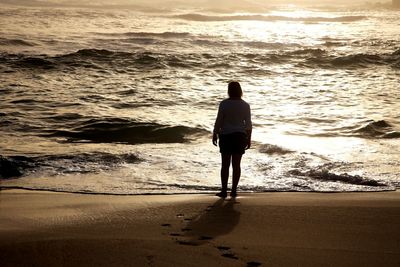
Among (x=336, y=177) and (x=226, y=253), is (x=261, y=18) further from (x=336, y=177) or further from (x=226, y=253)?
(x=226, y=253)

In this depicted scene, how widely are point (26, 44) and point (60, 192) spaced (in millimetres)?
22585

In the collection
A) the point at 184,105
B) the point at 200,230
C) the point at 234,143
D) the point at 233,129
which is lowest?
the point at 184,105

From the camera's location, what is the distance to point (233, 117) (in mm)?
8203

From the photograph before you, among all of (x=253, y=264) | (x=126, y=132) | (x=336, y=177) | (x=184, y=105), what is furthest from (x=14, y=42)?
(x=253, y=264)

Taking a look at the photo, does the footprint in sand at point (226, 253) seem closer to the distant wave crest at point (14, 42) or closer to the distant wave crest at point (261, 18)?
the distant wave crest at point (14, 42)

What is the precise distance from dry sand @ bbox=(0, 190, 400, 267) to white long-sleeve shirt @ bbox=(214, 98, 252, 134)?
82 cm

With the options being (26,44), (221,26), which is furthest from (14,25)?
(221,26)

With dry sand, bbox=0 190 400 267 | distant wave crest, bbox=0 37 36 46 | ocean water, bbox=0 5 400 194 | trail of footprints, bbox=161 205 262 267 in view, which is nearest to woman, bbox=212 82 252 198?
dry sand, bbox=0 190 400 267

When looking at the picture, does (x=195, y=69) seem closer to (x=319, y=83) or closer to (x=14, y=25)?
(x=319, y=83)

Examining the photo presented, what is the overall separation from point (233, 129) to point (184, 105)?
9113mm

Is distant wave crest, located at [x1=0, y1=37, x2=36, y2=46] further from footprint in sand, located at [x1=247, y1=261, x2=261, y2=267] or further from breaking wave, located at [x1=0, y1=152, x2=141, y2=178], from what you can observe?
footprint in sand, located at [x1=247, y1=261, x2=261, y2=267]

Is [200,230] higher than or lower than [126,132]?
higher

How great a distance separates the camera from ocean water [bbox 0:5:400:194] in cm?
983

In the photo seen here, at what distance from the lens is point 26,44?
98.0 ft
